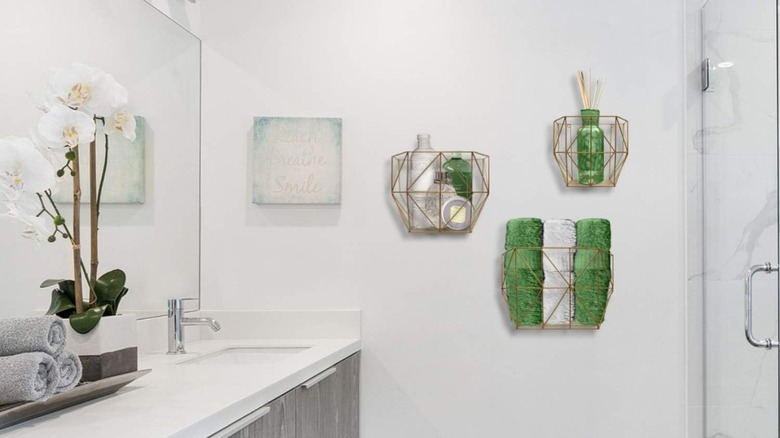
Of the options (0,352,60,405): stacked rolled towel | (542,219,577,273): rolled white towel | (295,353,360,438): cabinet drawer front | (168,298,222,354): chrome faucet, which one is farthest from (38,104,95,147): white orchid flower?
(542,219,577,273): rolled white towel

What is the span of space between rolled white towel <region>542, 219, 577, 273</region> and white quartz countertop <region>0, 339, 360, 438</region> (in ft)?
2.74

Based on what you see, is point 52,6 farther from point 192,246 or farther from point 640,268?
point 640,268

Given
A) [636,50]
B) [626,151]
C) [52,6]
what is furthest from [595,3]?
[52,6]

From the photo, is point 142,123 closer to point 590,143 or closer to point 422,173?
point 422,173

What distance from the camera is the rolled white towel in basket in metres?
1.31

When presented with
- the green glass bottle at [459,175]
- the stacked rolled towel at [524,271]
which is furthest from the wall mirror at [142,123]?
the stacked rolled towel at [524,271]

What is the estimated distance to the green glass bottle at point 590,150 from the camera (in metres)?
2.71

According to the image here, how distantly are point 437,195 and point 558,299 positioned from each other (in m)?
0.50

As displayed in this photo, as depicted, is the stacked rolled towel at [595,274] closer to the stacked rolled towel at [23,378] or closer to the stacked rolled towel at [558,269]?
the stacked rolled towel at [558,269]

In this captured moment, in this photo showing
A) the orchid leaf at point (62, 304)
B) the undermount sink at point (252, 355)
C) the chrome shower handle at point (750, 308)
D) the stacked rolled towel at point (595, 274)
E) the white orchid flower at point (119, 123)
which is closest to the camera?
the orchid leaf at point (62, 304)

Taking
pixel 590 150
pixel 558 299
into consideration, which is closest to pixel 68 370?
pixel 558 299

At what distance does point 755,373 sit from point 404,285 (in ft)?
3.54

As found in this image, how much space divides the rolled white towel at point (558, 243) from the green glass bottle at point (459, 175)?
269mm

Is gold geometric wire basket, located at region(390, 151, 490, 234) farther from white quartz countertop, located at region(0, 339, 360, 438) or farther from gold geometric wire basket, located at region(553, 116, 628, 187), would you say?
white quartz countertop, located at region(0, 339, 360, 438)
